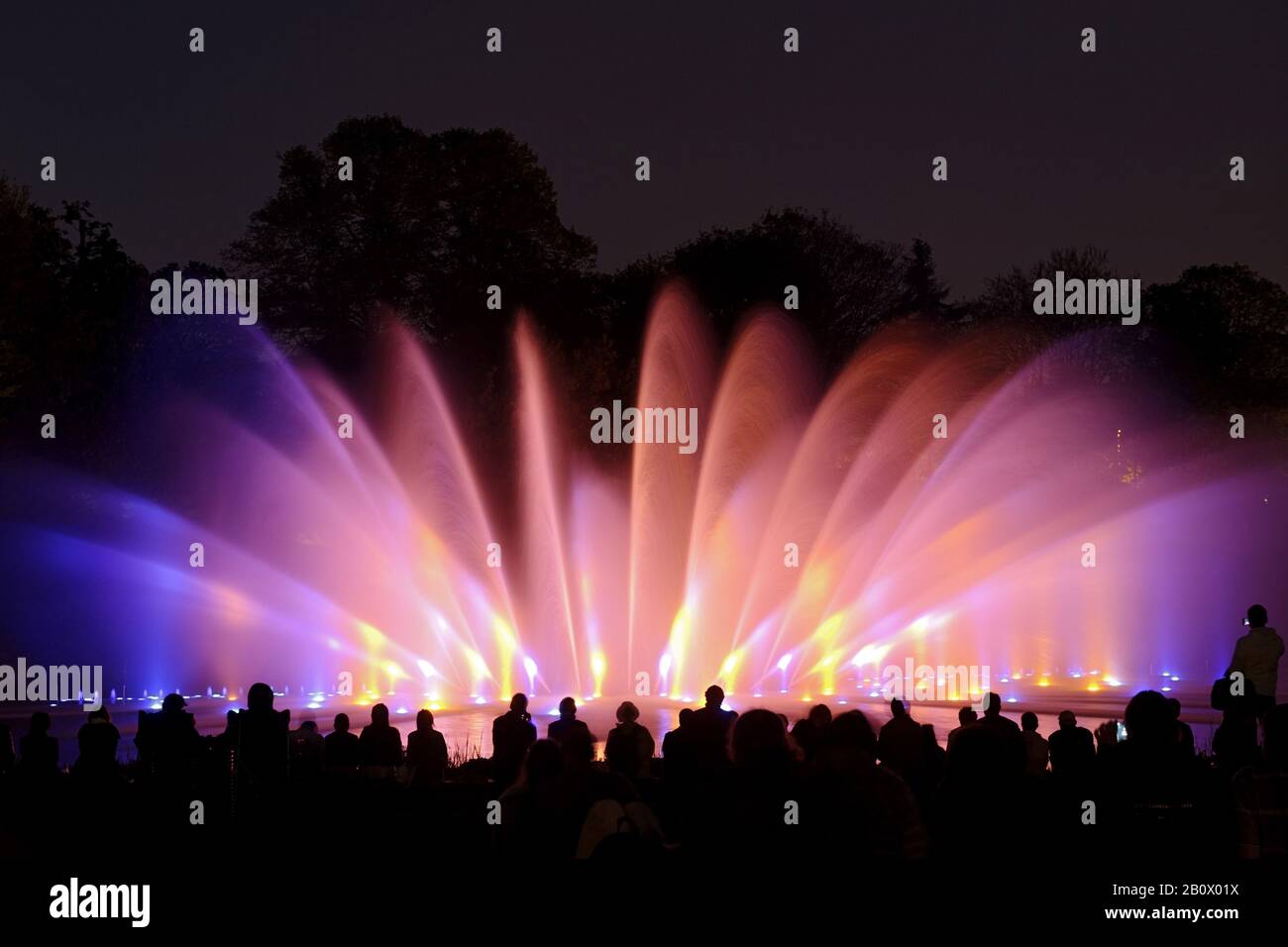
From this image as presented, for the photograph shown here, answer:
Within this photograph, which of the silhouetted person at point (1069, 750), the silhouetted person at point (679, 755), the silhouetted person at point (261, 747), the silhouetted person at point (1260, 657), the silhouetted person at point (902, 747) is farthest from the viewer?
the silhouetted person at point (1260, 657)

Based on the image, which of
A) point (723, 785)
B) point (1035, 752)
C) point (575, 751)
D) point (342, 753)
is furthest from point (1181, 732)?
point (342, 753)

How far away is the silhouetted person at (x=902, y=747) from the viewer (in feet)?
47.3

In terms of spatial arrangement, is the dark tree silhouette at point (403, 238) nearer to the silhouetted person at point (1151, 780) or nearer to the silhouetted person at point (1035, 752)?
the silhouetted person at point (1035, 752)

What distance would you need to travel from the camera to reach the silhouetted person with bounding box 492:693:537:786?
1444 centimetres

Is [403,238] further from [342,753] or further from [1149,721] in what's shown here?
[1149,721]

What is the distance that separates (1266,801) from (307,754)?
A: 379 inches

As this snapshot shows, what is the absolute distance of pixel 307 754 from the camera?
15.9 m

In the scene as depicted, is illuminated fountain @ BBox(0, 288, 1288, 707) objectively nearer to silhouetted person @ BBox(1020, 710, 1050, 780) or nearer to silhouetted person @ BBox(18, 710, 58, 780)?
silhouetted person @ BBox(18, 710, 58, 780)

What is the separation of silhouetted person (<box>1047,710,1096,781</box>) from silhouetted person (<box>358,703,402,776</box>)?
20.8 ft

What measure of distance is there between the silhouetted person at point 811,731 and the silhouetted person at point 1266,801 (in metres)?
3.27

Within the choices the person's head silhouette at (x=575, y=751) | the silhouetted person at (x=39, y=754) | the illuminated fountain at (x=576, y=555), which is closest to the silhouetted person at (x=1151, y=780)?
the person's head silhouette at (x=575, y=751)

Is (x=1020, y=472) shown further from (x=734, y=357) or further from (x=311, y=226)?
(x=311, y=226)
